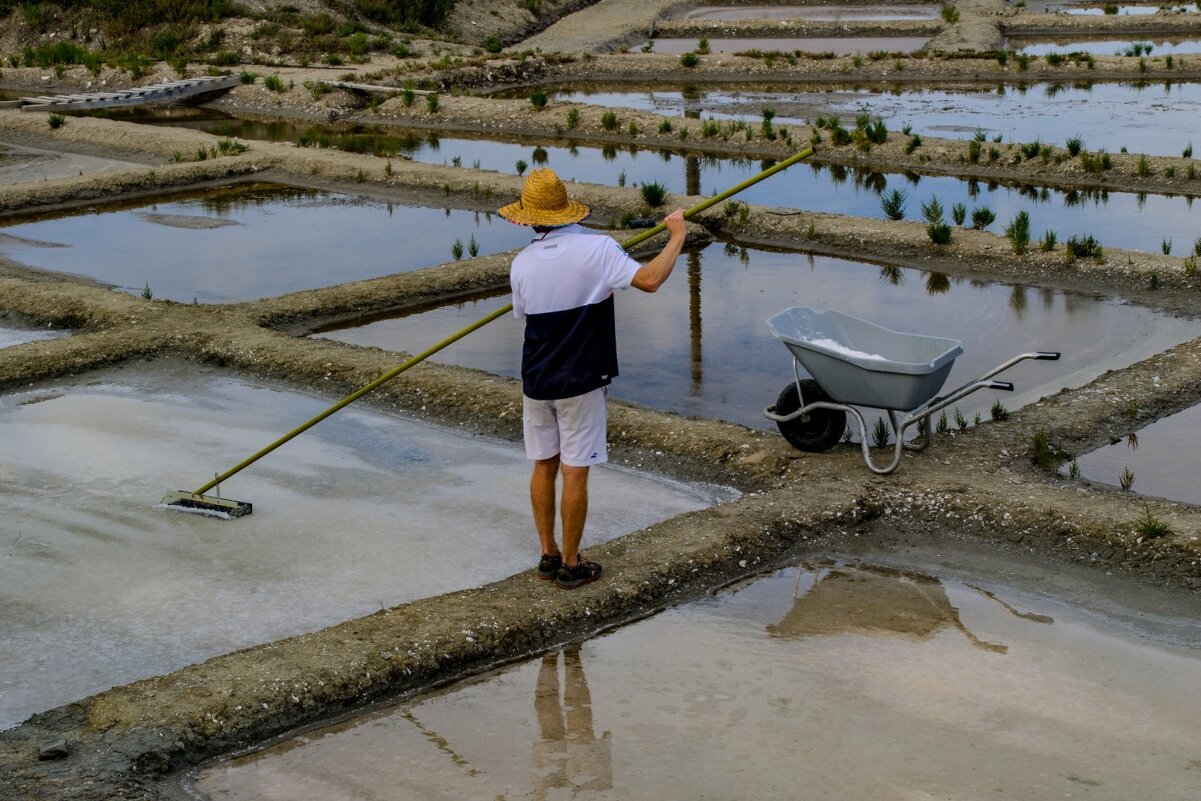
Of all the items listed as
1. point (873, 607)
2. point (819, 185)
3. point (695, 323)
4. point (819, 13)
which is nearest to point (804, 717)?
point (873, 607)

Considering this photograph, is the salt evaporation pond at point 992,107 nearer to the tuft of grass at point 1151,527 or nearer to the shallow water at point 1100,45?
the shallow water at point 1100,45

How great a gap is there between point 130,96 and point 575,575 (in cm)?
2221

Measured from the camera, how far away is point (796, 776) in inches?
198

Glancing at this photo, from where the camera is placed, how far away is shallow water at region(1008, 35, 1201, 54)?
28.3 meters

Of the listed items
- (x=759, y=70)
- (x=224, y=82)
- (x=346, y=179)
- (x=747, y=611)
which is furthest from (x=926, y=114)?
(x=747, y=611)

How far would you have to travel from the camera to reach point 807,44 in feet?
102

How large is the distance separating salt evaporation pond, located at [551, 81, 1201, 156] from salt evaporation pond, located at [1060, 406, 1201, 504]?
10517mm

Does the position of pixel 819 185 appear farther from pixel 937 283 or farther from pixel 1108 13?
pixel 1108 13

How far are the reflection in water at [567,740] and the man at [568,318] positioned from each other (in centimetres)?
75

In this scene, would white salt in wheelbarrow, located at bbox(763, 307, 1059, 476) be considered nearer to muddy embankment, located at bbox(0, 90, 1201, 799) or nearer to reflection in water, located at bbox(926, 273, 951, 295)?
muddy embankment, located at bbox(0, 90, 1201, 799)

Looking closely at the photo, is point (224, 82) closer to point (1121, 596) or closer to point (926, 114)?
point (926, 114)

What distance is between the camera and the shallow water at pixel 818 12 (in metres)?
34.1

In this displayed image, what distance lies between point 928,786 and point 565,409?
2.18 metres

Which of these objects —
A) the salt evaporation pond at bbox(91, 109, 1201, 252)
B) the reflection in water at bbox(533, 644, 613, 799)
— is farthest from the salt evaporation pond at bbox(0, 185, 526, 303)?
the reflection in water at bbox(533, 644, 613, 799)
